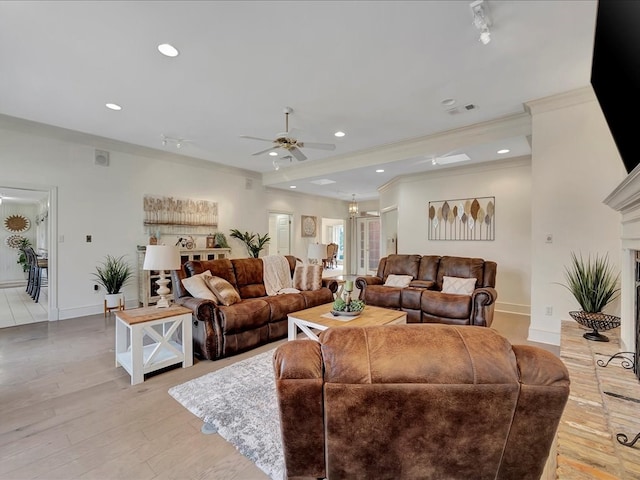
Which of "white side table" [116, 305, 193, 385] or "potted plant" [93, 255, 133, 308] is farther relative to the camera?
"potted plant" [93, 255, 133, 308]

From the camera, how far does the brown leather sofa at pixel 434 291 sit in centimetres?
378

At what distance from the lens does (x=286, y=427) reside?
94 centimetres

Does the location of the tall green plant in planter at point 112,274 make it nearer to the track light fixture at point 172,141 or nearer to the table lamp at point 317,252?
the track light fixture at point 172,141

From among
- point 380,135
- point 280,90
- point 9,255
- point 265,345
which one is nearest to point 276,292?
point 265,345

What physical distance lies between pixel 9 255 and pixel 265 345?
909 cm

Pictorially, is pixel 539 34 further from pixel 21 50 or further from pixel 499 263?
pixel 21 50

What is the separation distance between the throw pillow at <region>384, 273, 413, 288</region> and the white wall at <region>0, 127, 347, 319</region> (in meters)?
4.01

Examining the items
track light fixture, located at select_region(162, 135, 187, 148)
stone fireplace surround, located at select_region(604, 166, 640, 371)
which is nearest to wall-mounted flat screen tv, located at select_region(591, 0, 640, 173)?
stone fireplace surround, located at select_region(604, 166, 640, 371)

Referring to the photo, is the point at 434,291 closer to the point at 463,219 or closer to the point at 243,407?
the point at 463,219

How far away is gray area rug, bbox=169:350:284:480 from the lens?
1732 millimetres

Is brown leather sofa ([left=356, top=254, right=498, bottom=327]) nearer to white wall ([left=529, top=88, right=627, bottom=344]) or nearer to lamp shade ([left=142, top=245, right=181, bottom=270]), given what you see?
white wall ([left=529, top=88, right=627, bottom=344])

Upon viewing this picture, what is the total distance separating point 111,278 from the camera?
4770mm

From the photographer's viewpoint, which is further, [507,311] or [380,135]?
[507,311]

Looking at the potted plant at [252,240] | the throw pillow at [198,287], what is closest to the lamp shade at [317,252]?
the potted plant at [252,240]
